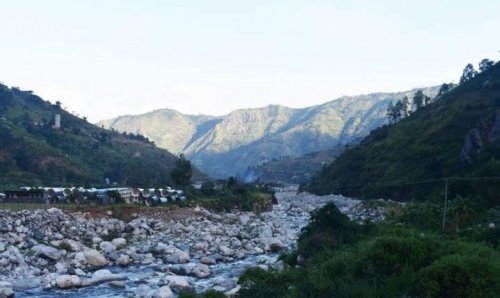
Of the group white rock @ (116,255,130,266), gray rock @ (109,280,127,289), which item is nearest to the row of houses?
white rock @ (116,255,130,266)

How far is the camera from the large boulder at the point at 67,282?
24094mm

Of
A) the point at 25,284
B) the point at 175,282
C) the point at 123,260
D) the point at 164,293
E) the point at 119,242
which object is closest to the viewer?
the point at 164,293

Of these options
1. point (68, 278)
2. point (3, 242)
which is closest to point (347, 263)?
point (68, 278)

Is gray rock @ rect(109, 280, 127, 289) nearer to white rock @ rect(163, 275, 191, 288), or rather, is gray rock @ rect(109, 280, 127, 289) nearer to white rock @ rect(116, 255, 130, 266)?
white rock @ rect(163, 275, 191, 288)

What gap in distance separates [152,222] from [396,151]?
54.3m

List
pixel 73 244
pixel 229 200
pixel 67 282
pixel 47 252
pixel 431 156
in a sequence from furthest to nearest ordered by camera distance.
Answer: pixel 431 156
pixel 229 200
pixel 73 244
pixel 47 252
pixel 67 282

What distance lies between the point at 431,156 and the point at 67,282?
2386 inches

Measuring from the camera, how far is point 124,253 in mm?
32406

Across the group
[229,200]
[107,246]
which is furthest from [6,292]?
[229,200]

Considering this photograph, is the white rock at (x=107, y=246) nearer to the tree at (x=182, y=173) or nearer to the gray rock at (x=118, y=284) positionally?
the gray rock at (x=118, y=284)

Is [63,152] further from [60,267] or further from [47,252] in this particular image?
[60,267]

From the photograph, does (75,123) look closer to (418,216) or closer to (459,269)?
(418,216)

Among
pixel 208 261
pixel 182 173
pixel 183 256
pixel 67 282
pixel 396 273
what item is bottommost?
pixel 208 261

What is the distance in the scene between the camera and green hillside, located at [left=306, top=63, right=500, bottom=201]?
57844 mm
